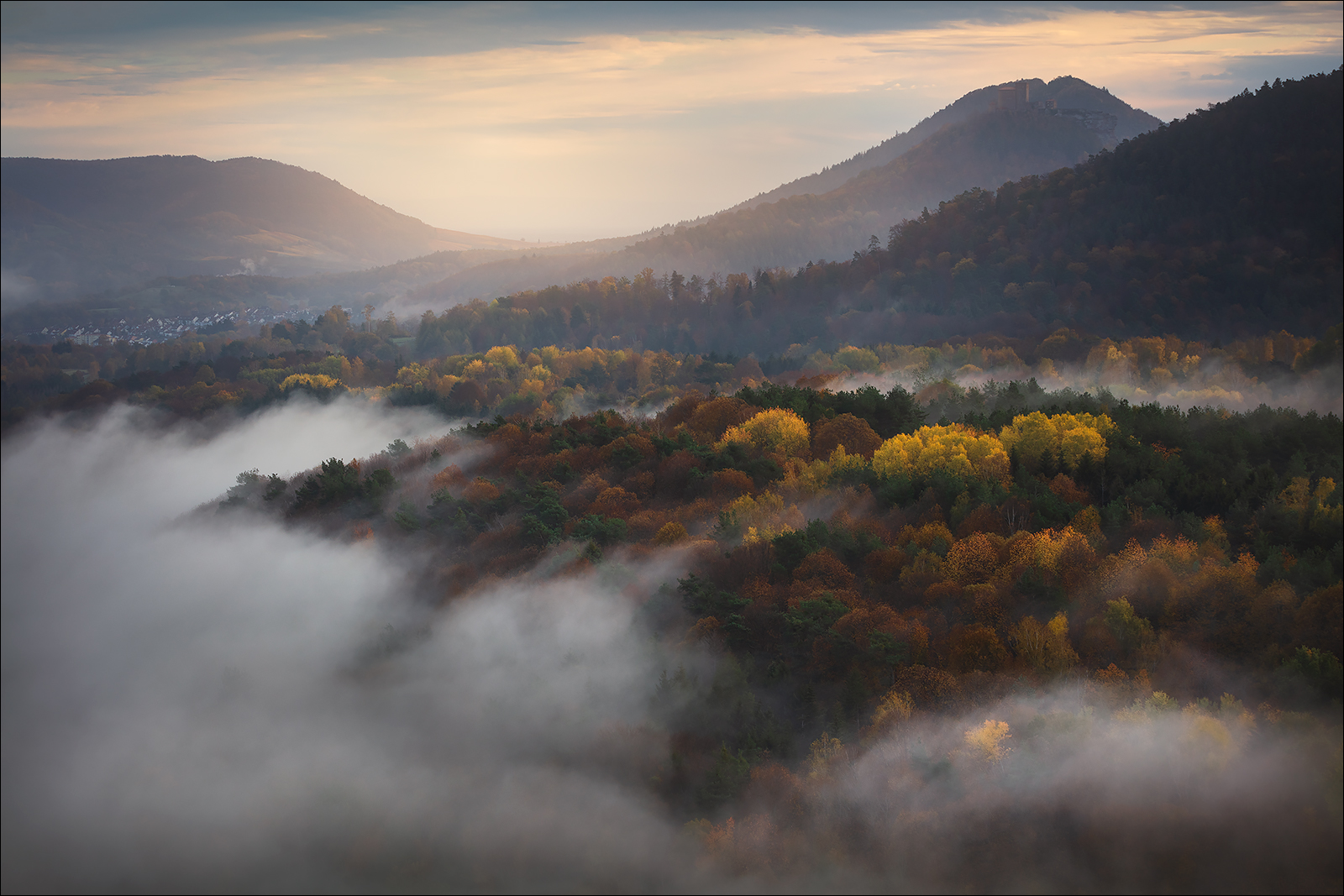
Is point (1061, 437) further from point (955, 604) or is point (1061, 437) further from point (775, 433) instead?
point (955, 604)

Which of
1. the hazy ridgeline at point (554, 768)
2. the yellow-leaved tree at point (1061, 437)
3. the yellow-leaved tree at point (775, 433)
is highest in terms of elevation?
the yellow-leaved tree at point (1061, 437)

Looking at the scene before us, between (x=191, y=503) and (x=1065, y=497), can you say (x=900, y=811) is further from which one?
(x=191, y=503)

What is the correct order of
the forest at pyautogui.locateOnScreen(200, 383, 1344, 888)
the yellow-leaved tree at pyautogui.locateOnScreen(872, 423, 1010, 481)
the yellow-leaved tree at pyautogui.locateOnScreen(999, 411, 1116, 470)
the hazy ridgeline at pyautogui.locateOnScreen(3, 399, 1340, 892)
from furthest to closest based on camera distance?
the yellow-leaved tree at pyautogui.locateOnScreen(999, 411, 1116, 470) < the yellow-leaved tree at pyautogui.locateOnScreen(872, 423, 1010, 481) < the forest at pyautogui.locateOnScreen(200, 383, 1344, 888) < the hazy ridgeline at pyautogui.locateOnScreen(3, 399, 1340, 892)

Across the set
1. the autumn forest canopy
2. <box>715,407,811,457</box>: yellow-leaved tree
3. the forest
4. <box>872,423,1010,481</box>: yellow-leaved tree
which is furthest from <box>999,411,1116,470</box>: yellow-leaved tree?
<box>715,407,811,457</box>: yellow-leaved tree

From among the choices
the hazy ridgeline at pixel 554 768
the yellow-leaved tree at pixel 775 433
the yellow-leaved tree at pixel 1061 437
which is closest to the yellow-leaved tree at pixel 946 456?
the yellow-leaved tree at pixel 1061 437

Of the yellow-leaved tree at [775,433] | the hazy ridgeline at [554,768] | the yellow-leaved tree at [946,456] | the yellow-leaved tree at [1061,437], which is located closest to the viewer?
the hazy ridgeline at [554,768]

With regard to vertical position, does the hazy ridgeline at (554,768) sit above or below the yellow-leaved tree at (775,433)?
below

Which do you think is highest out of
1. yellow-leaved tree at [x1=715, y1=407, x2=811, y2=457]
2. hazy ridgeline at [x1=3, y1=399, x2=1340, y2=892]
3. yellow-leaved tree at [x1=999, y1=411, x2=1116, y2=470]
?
yellow-leaved tree at [x1=999, y1=411, x2=1116, y2=470]

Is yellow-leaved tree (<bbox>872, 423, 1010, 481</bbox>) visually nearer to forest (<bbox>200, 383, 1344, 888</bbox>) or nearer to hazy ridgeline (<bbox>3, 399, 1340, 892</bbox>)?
forest (<bbox>200, 383, 1344, 888</bbox>)

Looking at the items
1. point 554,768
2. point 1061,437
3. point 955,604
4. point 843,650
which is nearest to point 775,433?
point 1061,437

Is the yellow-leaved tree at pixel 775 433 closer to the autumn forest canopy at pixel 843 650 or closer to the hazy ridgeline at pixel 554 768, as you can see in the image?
the autumn forest canopy at pixel 843 650
